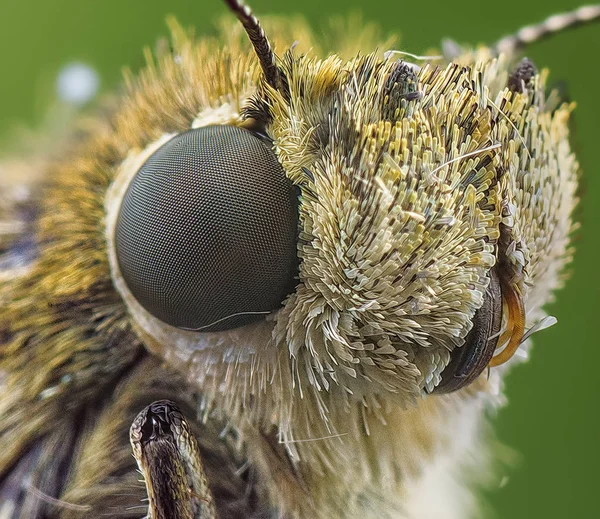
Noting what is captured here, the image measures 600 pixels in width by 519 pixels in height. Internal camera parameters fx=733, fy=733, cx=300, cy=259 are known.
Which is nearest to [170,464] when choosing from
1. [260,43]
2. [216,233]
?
[216,233]

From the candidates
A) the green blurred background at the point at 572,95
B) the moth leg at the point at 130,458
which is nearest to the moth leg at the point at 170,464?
the moth leg at the point at 130,458

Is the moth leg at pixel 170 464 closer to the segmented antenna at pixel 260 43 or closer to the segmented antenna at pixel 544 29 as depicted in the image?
the segmented antenna at pixel 260 43

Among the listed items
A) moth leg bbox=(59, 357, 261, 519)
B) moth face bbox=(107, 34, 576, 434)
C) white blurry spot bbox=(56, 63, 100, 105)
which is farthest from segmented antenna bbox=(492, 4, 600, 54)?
white blurry spot bbox=(56, 63, 100, 105)

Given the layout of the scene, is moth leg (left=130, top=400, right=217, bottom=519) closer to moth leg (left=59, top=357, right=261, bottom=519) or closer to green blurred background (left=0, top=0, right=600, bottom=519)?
moth leg (left=59, top=357, right=261, bottom=519)

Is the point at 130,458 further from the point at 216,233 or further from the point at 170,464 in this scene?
the point at 216,233

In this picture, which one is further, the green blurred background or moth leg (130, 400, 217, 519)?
the green blurred background

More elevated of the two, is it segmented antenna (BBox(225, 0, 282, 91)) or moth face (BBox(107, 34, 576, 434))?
segmented antenna (BBox(225, 0, 282, 91))
